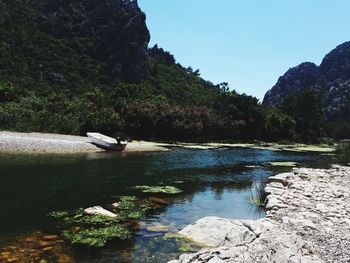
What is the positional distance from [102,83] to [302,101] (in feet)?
201

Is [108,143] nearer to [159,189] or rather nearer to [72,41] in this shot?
[159,189]

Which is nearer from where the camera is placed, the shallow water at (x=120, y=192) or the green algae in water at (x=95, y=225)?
the shallow water at (x=120, y=192)

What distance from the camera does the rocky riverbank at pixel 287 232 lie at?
370 inches

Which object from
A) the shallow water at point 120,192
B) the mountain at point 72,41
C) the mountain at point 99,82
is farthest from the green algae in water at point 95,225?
the mountain at point 72,41

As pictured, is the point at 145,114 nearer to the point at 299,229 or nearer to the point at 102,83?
the point at 299,229

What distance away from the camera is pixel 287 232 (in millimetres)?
11516

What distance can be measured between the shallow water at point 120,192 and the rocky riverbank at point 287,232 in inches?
53.1

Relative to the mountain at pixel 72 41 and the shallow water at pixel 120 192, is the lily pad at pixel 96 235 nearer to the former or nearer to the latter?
the shallow water at pixel 120 192

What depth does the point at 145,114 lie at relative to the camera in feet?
190

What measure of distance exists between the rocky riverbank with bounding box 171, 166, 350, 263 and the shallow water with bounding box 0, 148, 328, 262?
135cm

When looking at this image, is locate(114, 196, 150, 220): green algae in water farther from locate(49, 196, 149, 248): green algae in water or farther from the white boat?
the white boat

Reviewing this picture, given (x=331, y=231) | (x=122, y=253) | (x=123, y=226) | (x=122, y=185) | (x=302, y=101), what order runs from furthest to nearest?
(x=302, y=101) < (x=122, y=185) < (x=123, y=226) < (x=331, y=231) < (x=122, y=253)

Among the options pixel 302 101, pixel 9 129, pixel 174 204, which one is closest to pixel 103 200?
pixel 174 204

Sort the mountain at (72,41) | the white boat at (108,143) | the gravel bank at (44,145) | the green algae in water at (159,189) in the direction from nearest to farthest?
the green algae in water at (159,189) → the gravel bank at (44,145) → the white boat at (108,143) → the mountain at (72,41)
